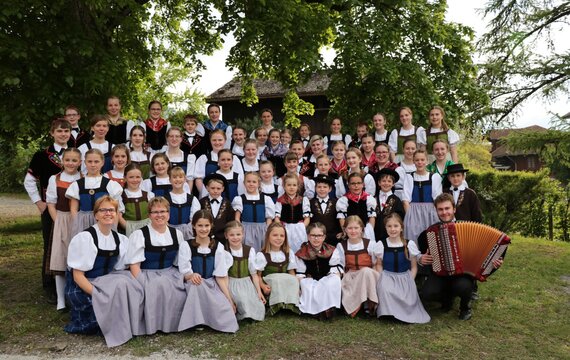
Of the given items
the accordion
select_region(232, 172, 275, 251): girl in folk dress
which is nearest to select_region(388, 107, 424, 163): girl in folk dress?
the accordion

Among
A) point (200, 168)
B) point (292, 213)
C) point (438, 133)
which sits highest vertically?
point (438, 133)

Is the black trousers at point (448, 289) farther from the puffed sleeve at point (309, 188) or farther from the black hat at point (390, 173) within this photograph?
the puffed sleeve at point (309, 188)

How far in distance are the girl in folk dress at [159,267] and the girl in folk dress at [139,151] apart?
1479 millimetres

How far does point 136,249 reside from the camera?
459 centimetres

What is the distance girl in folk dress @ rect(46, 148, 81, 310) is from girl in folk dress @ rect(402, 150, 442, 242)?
12.6 feet

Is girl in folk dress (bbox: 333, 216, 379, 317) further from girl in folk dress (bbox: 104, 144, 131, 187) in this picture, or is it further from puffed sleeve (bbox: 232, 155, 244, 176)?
girl in folk dress (bbox: 104, 144, 131, 187)

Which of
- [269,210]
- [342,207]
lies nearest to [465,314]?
[342,207]

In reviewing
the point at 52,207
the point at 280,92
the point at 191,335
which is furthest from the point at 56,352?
the point at 280,92

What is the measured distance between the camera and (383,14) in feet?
29.9

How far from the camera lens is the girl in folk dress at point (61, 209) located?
5121 millimetres

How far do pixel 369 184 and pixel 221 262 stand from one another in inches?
91.4

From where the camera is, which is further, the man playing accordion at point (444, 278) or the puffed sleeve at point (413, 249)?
the puffed sleeve at point (413, 249)

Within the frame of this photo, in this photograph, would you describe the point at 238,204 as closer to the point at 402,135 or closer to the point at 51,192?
the point at 51,192

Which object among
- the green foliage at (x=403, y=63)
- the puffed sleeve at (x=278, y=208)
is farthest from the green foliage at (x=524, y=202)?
the puffed sleeve at (x=278, y=208)
